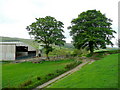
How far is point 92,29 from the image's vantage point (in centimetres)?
3069

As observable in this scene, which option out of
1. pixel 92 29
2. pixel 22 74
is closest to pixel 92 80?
pixel 22 74

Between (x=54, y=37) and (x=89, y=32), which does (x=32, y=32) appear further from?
(x=89, y=32)

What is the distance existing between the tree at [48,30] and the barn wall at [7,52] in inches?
474

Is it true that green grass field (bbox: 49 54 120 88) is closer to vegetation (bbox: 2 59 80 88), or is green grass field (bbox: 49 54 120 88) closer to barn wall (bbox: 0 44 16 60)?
vegetation (bbox: 2 59 80 88)

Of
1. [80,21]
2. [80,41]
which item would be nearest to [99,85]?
[80,41]

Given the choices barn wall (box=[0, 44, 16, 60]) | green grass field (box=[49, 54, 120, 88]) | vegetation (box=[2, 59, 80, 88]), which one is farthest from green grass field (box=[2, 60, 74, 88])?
barn wall (box=[0, 44, 16, 60])

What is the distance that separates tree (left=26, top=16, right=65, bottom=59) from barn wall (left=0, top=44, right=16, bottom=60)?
39.5 feet

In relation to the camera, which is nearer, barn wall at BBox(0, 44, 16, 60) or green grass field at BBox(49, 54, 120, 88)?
green grass field at BBox(49, 54, 120, 88)

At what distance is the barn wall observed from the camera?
134 ft

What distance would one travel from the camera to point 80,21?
34.1 m

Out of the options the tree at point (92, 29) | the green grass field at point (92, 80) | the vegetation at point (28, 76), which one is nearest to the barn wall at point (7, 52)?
the vegetation at point (28, 76)

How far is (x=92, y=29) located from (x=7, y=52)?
31.5 metres

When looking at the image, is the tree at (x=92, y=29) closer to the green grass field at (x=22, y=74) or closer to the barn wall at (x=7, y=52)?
the green grass field at (x=22, y=74)

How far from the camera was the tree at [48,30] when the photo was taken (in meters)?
32.6
